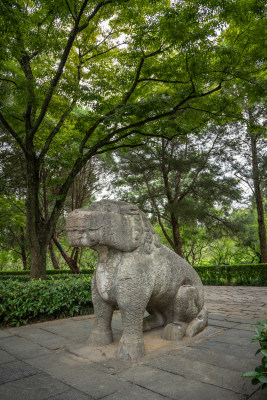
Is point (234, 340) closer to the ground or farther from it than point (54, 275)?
closer to the ground

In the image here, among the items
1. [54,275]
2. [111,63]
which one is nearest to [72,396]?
[54,275]

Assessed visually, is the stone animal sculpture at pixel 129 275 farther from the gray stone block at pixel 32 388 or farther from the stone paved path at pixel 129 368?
the gray stone block at pixel 32 388

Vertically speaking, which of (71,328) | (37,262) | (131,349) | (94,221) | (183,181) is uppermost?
(183,181)

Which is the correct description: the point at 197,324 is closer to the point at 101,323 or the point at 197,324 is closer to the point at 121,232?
the point at 101,323

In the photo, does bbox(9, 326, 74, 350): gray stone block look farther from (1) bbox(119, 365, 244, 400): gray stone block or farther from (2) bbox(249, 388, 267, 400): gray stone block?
(2) bbox(249, 388, 267, 400): gray stone block

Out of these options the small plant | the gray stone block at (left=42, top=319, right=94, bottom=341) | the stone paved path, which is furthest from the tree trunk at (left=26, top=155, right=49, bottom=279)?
the small plant

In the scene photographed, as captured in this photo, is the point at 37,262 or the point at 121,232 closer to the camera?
the point at 121,232

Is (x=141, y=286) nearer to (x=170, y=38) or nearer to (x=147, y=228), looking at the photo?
(x=147, y=228)

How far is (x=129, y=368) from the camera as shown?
8.06 feet

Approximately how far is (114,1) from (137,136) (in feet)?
11.4

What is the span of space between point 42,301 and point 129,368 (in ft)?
9.15

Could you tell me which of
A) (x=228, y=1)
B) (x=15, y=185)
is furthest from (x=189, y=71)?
(x=15, y=185)

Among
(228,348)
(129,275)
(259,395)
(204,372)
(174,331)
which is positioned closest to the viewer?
(259,395)

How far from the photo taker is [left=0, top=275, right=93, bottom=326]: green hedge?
14.6 ft
